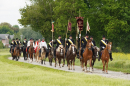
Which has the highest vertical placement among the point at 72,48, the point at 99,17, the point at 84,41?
the point at 99,17

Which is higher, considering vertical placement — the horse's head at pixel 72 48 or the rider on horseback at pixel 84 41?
the rider on horseback at pixel 84 41

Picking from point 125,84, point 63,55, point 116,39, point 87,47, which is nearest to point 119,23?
point 116,39

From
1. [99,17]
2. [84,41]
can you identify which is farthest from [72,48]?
[99,17]

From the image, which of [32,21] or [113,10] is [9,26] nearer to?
[32,21]

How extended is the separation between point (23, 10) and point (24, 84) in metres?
48.5

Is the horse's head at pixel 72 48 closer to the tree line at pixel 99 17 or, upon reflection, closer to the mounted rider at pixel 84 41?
the mounted rider at pixel 84 41

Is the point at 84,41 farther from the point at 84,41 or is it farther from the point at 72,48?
the point at 72,48

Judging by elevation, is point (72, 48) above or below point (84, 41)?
below

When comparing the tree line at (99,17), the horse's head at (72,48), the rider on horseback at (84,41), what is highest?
the tree line at (99,17)

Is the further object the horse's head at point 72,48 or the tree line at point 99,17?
the tree line at point 99,17

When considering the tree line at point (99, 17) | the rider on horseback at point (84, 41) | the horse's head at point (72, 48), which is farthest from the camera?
the tree line at point (99, 17)

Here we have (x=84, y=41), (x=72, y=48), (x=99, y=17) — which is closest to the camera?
(x=84, y=41)

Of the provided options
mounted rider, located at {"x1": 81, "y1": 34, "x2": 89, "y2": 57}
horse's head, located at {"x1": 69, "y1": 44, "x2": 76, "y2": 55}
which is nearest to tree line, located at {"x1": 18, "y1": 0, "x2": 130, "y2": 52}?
horse's head, located at {"x1": 69, "y1": 44, "x2": 76, "y2": 55}

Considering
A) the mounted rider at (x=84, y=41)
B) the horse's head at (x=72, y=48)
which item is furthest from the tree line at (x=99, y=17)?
the mounted rider at (x=84, y=41)
